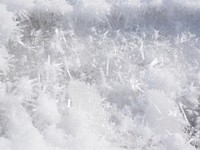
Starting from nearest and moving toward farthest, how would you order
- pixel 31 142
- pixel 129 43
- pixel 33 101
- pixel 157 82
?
pixel 31 142
pixel 33 101
pixel 157 82
pixel 129 43

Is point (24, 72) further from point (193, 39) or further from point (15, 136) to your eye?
point (193, 39)

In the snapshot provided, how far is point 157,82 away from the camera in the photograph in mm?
1432

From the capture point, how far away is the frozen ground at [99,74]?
50.8 inches

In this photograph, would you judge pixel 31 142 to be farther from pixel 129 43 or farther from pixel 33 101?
pixel 129 43

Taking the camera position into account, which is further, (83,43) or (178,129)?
(83,43)

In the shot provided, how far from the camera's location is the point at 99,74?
144cm

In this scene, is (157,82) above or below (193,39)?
below

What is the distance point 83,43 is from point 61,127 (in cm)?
36

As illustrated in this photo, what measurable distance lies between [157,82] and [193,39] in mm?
273

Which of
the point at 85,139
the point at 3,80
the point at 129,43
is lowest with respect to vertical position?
the point at 85,139

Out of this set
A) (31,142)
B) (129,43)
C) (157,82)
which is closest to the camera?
(31,142)

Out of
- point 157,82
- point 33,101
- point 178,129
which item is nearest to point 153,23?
point 157,82

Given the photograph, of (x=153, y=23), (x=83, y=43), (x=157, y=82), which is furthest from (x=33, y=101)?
(x=153, y=23)

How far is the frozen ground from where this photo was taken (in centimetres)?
129
